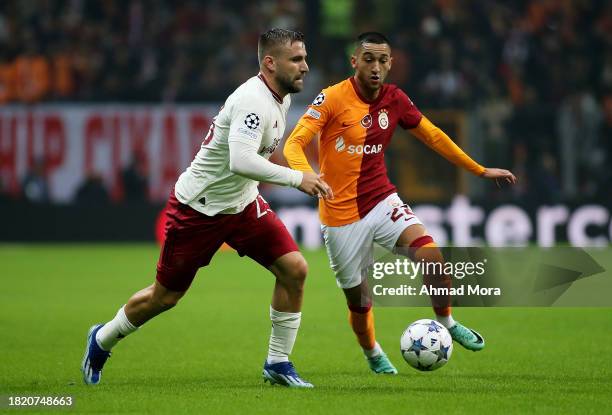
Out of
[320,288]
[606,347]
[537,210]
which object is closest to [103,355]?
[606,347]

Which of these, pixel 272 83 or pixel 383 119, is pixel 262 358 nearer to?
pixel 383 119

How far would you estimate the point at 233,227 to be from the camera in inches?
297

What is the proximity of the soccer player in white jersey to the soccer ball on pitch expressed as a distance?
77 cm

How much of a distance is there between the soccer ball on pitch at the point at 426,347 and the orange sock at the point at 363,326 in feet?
1.56

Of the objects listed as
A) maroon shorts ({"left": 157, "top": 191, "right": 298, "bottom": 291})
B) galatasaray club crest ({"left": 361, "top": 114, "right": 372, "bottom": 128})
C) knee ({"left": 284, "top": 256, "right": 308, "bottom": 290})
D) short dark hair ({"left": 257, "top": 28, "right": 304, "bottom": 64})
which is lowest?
knee ({"left": 284, "top": 256, "right": 308, "bottom": 290})

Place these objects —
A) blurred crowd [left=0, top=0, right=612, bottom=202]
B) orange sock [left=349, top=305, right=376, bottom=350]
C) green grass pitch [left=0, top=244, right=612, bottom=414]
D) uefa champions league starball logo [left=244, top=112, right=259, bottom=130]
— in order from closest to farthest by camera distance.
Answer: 1. green grass pitch [left=0, top=244, right=612, bottom=414]
2. uefa champions league starball logo [left=244, top=112, right=259, bottom=130]
3. orange sock [left=349, top=305, right=376, bottom=350]
4. blurred crowd [left=0, top=0, right=612, bottom=202]

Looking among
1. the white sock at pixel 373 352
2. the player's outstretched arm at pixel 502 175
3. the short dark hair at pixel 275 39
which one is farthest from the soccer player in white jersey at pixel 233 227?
the player's outstretched arm at pixel 502 175

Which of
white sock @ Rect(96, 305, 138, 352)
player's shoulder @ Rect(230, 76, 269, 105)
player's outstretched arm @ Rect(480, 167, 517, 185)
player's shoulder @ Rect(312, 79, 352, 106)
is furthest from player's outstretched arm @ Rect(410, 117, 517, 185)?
white sock @ Rect(96, 305, 138, 352)

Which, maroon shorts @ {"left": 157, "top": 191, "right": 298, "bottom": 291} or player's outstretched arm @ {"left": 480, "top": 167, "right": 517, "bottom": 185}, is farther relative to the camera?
player's outstretched arm @ {"left": 480, "top": 167, "right": 517, "bottom": 185}

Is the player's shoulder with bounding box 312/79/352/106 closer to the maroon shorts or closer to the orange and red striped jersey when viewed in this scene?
the orange and red striped jersey

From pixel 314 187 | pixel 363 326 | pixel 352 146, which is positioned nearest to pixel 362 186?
pixel 352 146

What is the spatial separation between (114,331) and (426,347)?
2088 mm

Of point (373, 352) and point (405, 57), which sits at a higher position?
point (405, 57)

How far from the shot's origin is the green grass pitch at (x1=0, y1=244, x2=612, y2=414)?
22.3 ft
